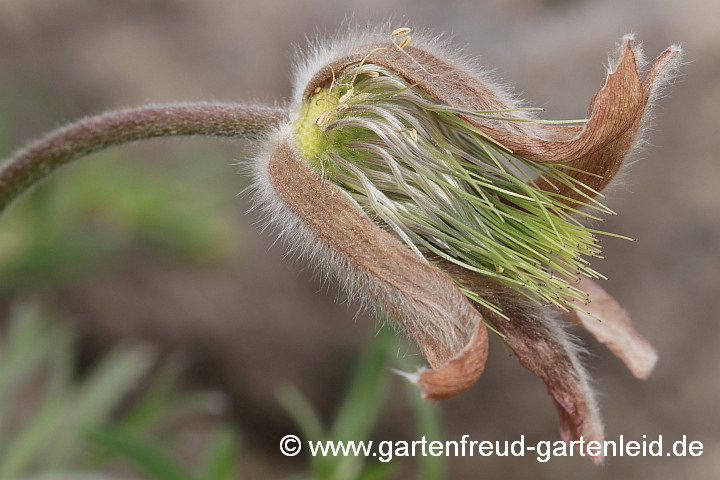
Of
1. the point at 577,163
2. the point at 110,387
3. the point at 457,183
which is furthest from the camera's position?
the point at 110,387

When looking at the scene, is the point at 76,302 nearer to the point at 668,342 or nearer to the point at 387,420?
the point at 387,420

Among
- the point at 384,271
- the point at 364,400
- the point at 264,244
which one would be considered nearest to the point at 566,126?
the point at 384,271

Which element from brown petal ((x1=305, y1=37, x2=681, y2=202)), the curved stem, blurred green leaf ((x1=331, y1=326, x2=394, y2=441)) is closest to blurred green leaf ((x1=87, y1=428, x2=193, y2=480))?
blurred green leaf ((x1=331, y1=326, x2=394, y2=441))

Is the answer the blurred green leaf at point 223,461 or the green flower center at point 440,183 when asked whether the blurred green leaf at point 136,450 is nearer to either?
the blurred green leaf at point 223,461

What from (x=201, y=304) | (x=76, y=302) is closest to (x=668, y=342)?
(x=201, y=304)

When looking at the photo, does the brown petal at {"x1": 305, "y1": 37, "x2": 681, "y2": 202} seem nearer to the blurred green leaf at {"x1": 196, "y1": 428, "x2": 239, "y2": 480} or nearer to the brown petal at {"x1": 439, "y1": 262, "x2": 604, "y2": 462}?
the brown petal at {"x1": 439, "y1": 262, "x2": 604, "y2": 462}
